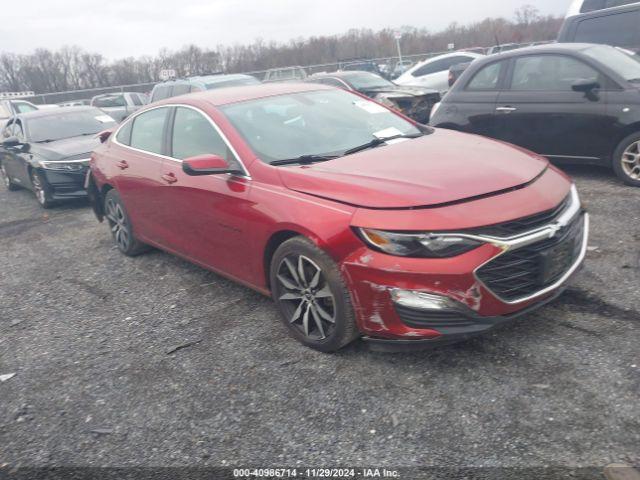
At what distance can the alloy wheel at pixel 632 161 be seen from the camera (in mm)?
6121

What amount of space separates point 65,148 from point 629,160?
8059 mm

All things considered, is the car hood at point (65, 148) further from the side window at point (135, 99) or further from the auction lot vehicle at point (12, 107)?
the auction lot vehicle at point (12, 107)

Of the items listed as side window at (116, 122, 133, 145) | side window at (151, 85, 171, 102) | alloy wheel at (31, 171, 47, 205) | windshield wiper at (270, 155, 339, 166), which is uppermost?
side window at (151, 85, 171, 102)

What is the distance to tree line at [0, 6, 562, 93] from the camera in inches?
1890

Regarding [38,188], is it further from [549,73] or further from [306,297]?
[549,73]

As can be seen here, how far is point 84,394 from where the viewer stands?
11.5 feet

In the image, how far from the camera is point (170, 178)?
4723mm

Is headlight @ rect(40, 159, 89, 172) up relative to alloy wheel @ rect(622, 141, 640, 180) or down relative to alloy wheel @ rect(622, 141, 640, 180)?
up

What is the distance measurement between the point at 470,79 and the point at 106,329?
18.7 feet

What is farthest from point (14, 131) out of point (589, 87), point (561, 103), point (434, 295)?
point (434, 295)

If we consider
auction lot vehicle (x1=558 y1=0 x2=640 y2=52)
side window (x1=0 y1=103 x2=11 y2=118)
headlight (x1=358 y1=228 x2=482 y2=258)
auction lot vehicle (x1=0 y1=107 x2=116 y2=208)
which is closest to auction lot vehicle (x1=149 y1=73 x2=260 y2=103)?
auction lot vehicle (x1=0 y1=107 x2=116 y2=208)

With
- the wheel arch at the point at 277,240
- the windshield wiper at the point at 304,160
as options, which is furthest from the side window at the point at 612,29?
the wheel arch at the point at 277,240

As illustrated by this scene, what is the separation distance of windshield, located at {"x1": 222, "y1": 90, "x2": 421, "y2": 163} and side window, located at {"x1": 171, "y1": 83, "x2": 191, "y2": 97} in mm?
8420

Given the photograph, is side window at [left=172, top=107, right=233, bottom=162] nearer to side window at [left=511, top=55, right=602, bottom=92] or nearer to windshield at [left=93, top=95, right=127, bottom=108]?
side window at [left=511, top=55, right=602, bottom=92]
